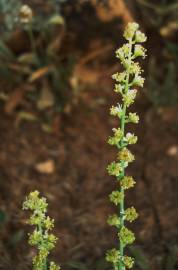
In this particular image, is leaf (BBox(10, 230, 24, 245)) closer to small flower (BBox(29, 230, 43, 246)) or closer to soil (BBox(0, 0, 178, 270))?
soil (BBox(0, 0, 178, 270))

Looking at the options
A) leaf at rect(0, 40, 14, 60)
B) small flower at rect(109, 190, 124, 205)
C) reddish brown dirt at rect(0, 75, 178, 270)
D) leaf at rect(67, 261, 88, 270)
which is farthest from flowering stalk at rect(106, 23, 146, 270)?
leaf at rect(0, 40, 14, 60)

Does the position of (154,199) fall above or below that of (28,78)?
below

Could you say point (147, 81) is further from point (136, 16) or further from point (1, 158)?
point (1, 158)

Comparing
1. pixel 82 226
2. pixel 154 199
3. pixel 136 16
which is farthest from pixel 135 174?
pixel 136 16

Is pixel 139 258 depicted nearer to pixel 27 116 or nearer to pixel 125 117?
pixel 125 117

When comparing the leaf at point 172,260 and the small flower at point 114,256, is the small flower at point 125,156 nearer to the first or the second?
the small flower at point 114,256
